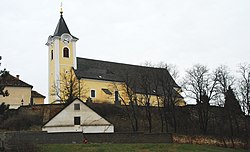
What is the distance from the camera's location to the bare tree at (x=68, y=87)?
58184 millimetres

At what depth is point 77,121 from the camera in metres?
42.8

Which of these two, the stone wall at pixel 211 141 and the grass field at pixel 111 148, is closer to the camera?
the grass field at pixel 111 148

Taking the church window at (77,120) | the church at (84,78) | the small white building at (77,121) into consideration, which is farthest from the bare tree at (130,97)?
the church window at (77,120)

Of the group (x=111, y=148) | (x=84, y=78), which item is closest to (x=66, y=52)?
(x=84, y=78)

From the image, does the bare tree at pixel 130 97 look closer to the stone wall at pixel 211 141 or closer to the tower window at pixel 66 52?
the stone wall at pixel 211 141

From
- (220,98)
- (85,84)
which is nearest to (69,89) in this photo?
(85,84)

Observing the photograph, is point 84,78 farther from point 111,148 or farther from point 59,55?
point 111,148

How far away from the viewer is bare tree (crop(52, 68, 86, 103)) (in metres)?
58.2

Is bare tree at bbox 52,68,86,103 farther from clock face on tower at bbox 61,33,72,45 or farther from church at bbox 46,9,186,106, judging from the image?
clock face on tower at bbox 61,33,72,45

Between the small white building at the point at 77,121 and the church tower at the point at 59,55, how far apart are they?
20773 millimetres

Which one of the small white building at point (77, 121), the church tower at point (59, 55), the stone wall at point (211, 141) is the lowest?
the stone wall at point (211, 141)

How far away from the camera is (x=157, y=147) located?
33.2 meters

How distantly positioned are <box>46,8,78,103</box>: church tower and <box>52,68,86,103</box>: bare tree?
0.79 ft

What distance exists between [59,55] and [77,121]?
24.1 meters
